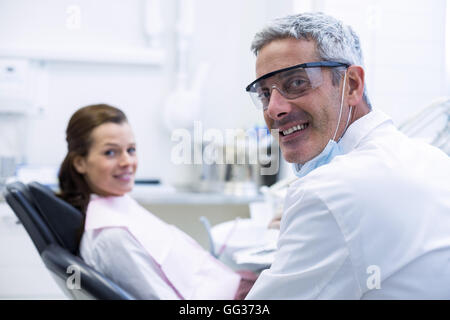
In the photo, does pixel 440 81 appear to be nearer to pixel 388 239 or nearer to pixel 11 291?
pixel 388 239

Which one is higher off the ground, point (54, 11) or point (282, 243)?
point (54, 11)

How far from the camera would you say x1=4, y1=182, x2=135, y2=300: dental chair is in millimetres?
1141

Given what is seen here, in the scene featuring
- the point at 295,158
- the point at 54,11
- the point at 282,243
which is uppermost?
the point at 54,11

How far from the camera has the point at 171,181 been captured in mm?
3160

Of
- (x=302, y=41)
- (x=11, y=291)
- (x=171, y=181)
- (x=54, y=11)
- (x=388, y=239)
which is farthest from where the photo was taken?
(x=171, y=181)

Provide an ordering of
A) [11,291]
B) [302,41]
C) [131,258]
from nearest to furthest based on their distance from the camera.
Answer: [302,41] < [131,258] < [11,291]

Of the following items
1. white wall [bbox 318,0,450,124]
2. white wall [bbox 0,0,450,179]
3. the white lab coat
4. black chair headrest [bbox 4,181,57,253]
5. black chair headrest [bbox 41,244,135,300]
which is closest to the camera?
the white lab coat

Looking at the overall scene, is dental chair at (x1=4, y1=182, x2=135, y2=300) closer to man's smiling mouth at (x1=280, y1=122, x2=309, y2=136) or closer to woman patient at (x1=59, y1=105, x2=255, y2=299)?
woman patient at (x1=59, y1=105, x2=255, y2=299)

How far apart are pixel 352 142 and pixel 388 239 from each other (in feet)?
0.92

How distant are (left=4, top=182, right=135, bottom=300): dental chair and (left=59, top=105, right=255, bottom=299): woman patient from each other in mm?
55

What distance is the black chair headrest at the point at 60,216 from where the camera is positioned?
1299mm

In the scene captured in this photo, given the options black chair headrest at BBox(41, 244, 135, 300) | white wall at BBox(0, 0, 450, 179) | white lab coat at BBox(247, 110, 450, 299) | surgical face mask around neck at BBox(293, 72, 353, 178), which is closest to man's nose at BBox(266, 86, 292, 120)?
surgical face mask around neck at BBox(293, 72, 353, 178)

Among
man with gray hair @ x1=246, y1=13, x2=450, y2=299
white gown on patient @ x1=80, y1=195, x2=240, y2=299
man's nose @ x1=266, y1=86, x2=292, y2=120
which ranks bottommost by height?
white gown on patient @ x1=80, y1=195, x2=240, y2=299
